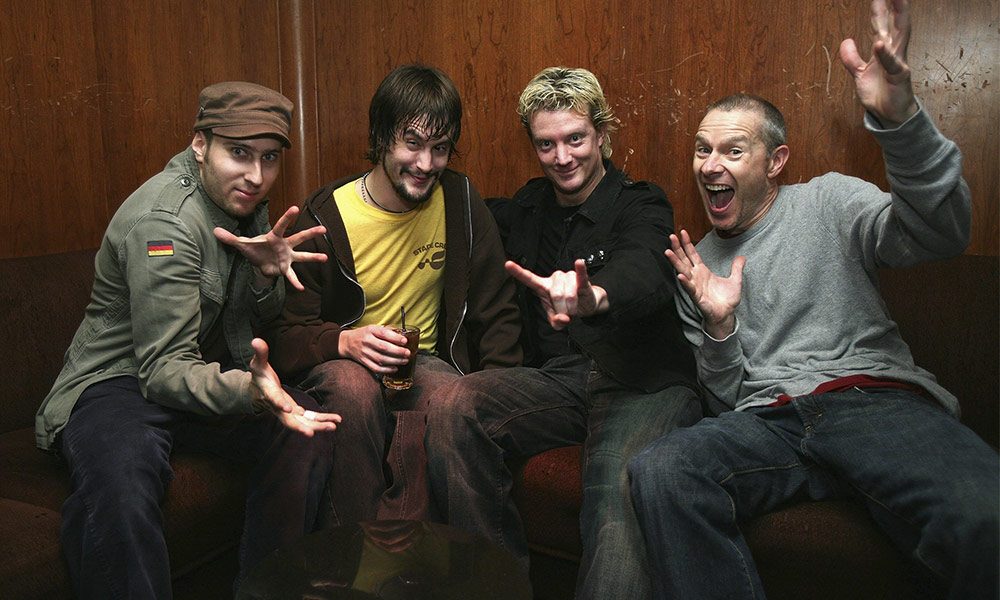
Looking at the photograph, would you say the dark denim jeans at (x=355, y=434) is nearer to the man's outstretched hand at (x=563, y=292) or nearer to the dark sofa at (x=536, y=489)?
the dark sofa at (x=536, y=489)

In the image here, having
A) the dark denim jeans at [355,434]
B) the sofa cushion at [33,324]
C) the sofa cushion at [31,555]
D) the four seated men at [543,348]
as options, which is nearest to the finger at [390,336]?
the four seated men at [543,348]

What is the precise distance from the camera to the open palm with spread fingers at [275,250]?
1854mm

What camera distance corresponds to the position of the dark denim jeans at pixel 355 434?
6.14ft

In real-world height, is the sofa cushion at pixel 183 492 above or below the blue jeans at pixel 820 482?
below

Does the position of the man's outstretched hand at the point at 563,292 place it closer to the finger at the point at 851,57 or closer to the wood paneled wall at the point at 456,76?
the finger at the point at 851,57

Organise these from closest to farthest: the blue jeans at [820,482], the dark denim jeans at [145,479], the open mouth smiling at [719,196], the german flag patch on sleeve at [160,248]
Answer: the blue jeans at [820,482], the dark denim jeans at [145,479], the german flag patch on sleeve at [160,248], the open mouth smiling at [719,196]

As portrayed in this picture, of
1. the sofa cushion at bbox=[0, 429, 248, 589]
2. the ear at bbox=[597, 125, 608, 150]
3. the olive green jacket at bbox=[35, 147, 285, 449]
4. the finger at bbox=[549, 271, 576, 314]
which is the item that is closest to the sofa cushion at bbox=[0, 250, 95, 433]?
the sofa cushion at bbox=[0, 429, 248, 589]

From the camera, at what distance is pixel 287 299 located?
2.17m

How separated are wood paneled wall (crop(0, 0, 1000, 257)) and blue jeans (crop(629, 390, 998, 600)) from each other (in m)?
0.81

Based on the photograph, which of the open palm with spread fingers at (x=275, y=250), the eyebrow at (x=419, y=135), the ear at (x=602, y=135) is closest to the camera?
the open palm with spread fingers at (x=275, y=250)

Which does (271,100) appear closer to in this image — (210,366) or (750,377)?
(210,366)

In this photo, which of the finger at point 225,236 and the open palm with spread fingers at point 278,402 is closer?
the open palm with spread fingers at point 278,402

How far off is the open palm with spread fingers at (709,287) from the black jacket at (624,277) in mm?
90

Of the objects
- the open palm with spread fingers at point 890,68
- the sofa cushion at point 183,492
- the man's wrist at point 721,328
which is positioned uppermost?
the open palm with spread fingers at point 890,68
